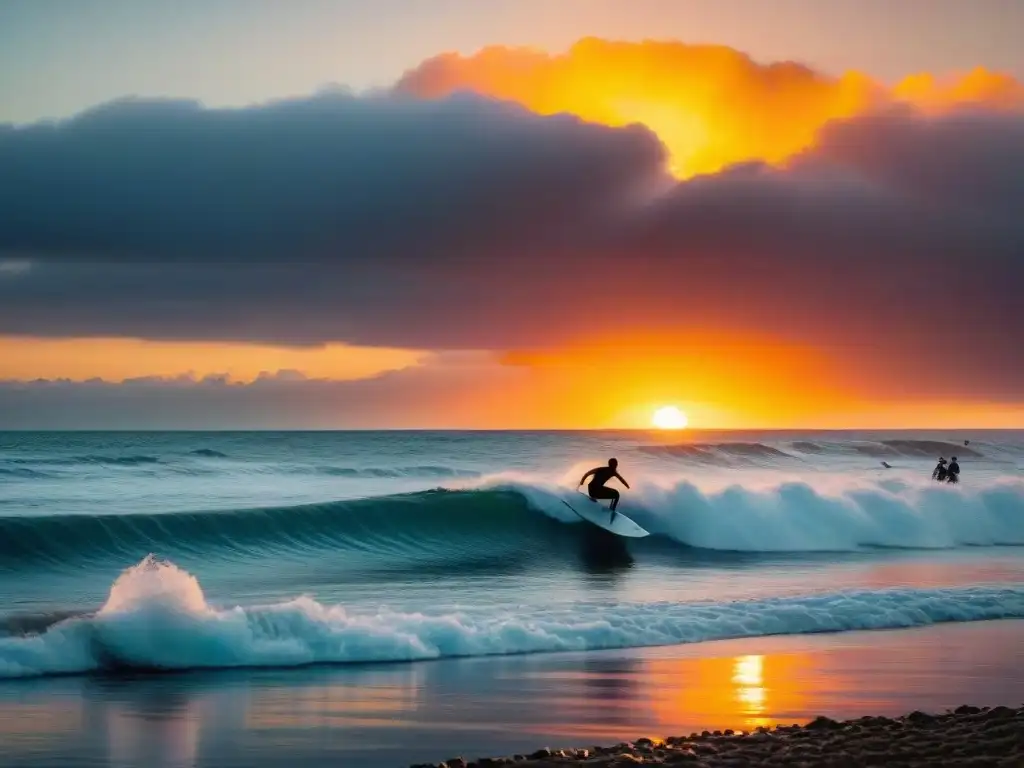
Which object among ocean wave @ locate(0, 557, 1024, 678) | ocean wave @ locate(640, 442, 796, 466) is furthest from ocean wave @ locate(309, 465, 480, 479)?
ocean wave @ locate(0, 557, 1024, 678)

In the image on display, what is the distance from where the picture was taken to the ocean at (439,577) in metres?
11.9

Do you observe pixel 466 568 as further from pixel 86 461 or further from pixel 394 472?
pixel 86 461

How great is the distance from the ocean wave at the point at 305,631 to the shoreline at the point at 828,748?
4.16 m

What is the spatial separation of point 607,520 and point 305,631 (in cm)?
1313

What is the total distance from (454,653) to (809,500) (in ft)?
57.2

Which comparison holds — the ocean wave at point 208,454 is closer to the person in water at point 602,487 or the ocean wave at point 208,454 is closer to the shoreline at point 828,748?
the person in water at point 602,487

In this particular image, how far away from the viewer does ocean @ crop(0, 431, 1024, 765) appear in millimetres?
11859

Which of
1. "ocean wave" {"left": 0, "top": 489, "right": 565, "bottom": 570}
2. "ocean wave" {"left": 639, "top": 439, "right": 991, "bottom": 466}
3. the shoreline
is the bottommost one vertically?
the shoreline

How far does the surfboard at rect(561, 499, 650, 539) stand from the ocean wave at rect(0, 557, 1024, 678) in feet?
31.8

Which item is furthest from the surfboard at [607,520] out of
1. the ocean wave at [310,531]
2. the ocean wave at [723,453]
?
the ocean wave at [723,453]

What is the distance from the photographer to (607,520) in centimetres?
2494

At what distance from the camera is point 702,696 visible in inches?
415

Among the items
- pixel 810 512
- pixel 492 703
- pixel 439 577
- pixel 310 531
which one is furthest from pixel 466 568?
pixel 492 703

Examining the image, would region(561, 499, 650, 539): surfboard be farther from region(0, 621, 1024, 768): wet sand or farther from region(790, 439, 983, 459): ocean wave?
region(790, 439, 983, 459): ocean wave
